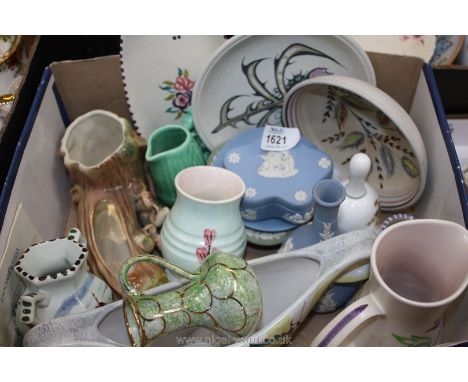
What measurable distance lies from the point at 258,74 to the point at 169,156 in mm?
217

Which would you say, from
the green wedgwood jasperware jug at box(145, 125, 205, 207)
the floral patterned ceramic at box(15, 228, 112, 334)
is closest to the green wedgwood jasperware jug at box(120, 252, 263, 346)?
the floral patterned ceramic at box(15, 228, 112, 334)

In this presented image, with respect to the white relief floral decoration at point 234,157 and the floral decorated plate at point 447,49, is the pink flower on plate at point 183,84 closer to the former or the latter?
the white relief floral decoration at point 234,157

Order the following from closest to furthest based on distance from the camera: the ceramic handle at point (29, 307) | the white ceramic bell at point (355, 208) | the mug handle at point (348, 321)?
the mug handle at point (348, 321) < the ceramic handle at point (29, 307) < the white ceramic bell at point (355, 208)

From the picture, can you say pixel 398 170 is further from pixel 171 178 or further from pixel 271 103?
pixel 171 178

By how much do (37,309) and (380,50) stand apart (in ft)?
2.60

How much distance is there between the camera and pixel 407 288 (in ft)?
2.17

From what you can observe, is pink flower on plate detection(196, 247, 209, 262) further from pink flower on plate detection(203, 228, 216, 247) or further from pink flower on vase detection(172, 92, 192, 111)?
pink flower on vase detection(172, 92, 192, 111)

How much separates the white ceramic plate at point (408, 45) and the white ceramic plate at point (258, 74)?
0.22 metres

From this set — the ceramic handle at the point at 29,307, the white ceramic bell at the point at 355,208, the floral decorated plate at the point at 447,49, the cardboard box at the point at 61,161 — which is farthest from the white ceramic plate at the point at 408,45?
the ceramic handle at the point at 29,307

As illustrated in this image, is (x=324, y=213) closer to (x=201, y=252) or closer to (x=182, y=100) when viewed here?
(x=201, y=252)

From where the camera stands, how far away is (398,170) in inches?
34.5

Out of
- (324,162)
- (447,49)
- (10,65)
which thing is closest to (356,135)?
(324,162)

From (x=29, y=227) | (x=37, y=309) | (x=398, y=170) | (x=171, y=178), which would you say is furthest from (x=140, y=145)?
(x=398, y=170)

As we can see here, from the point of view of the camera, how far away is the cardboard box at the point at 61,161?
27.4 inches
